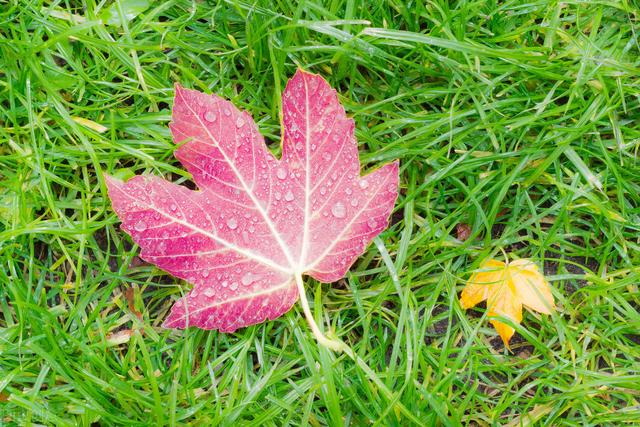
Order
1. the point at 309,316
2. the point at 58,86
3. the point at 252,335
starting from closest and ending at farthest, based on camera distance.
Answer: the point at 309,316, the point at 252,335, the point at 58,86

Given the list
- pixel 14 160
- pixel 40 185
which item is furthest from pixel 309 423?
pixel 14 160

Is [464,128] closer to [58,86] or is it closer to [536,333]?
[536,333]

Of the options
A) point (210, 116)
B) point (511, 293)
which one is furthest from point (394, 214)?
point (210, 116)

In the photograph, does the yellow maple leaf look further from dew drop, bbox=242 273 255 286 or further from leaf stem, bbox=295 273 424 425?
dew drop, bbox=242 273 255 286

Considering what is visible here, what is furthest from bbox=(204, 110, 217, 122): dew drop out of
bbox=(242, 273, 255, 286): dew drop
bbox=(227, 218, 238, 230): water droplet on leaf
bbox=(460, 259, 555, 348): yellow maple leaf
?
bbox=(460, 259, 555, 348): yellow maple leaf

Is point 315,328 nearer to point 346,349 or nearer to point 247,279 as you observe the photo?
point 346,349

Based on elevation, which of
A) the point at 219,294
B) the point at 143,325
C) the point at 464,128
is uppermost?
the point at 464,128

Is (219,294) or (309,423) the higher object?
(219,294)

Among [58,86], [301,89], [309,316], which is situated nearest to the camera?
[301,89]
